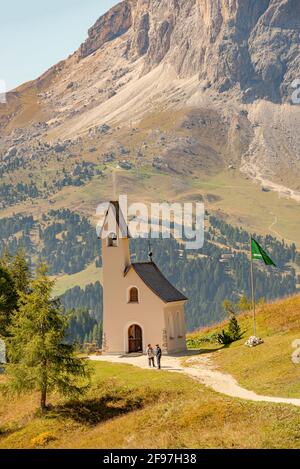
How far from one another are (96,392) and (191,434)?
20436 millimetres

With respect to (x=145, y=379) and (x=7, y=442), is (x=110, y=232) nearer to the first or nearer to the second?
(x=145, y=379)

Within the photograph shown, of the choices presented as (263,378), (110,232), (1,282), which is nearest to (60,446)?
(263,378)

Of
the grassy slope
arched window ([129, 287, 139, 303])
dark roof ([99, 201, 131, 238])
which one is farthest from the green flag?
dark roof ([99, 201, 131, 238])

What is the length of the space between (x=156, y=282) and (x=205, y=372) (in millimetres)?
23875

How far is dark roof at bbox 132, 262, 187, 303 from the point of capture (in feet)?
312

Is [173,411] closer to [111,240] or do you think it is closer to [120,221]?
[111,240]

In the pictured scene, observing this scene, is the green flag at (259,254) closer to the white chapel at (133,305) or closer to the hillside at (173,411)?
the hillside at (173,411)

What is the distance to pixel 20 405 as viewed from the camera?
75000mm

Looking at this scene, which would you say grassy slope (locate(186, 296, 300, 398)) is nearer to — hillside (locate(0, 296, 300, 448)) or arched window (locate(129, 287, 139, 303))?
hillside (locate(0, 296, 300, 448))

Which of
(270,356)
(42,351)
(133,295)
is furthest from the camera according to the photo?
(133,295)

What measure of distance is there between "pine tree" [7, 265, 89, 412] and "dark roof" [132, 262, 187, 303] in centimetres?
2450

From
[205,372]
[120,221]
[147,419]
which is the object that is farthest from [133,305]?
[147,419]

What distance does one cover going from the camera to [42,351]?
67.4 m

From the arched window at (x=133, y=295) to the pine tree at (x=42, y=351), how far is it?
24.4 meters
